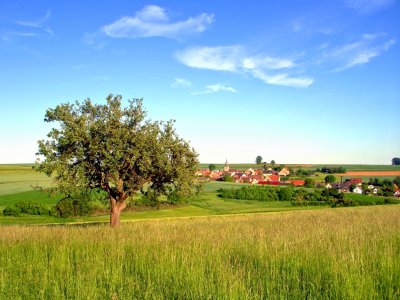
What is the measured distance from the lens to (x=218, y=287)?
6305 millimetres

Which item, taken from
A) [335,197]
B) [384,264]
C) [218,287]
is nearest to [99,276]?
[218,287]

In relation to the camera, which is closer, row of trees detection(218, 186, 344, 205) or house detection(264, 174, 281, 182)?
row of trees detection(218, 186, 344, 205)

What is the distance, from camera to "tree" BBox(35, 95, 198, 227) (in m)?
24.1

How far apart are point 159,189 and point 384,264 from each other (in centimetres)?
2082

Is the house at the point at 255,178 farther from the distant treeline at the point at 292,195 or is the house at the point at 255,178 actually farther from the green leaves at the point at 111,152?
the green leaves at the point at 111,152

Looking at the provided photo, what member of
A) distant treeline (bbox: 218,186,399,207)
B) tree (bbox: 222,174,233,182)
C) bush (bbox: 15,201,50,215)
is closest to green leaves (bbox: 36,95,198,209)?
bush (bbox: 15,201,50,215)

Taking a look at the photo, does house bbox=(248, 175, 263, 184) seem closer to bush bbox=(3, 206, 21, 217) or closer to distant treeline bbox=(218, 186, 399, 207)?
distant treeline bbox=(218, 186, 399, 207)

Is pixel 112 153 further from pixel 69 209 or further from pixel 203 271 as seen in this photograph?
pixel 69 209

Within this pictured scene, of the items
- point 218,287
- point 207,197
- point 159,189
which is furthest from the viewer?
point 207,197

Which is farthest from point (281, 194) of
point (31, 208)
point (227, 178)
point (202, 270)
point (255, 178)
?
point (202, 270)

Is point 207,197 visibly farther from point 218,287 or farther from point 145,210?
point 218,287

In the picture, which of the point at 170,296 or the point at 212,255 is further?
the point at 212,255

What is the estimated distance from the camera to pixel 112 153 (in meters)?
24.4

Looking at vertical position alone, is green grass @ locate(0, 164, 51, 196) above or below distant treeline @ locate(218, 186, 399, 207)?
above
